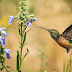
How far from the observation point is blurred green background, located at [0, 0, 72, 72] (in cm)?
490

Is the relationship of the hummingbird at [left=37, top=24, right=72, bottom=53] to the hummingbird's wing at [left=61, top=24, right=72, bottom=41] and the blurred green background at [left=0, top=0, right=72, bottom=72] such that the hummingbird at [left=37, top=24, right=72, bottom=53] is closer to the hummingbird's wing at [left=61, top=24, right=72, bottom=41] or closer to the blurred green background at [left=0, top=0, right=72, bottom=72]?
the hummingbird's wing at [left=61, top=24, right=72, bottom=41]

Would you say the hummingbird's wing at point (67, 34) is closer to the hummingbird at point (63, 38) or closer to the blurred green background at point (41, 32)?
the hummingbird at point (63, 38)

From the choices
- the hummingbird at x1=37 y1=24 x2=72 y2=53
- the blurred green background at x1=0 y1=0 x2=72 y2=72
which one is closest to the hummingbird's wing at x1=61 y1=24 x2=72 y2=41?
the hummingbird at x1=37 y1=24 x2=72 y2=53

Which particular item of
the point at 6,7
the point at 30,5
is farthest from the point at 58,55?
the point at 6,7

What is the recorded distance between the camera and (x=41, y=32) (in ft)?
19.2

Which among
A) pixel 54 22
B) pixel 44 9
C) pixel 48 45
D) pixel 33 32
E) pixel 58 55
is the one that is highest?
pixel 44 9

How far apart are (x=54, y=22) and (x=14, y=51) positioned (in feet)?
6.30

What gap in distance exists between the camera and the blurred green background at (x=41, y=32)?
16.1 feet

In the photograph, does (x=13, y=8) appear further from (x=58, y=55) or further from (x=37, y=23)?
(x=58, y=55)

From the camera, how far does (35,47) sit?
550cm

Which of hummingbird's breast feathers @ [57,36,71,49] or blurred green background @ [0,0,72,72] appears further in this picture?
blurred green background @ [0,0,72,72]

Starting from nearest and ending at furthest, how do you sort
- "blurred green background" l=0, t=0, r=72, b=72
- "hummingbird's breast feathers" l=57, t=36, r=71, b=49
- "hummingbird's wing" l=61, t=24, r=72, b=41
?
"hummingbird's wing" l=61, t=24, r=72, b=41, "hummingbird's breast feathers" l=57, t=36, r=71, b=49, "blurred green background" l=0, t=0, r=72, b=72

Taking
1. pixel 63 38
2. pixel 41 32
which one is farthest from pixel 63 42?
pixel 41 32

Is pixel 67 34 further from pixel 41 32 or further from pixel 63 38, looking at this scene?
pixel 41 32
